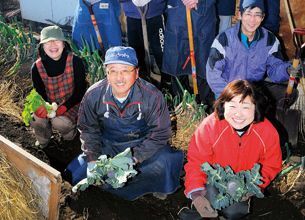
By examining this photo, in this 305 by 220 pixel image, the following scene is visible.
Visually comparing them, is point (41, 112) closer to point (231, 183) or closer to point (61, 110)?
point (61, 110)

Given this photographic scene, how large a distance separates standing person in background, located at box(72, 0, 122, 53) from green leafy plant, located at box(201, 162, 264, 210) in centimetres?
228

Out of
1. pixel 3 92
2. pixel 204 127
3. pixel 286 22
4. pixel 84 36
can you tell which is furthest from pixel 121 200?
pixel 286 22

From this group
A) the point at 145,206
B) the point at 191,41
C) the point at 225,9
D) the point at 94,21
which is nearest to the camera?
the point at 145,206

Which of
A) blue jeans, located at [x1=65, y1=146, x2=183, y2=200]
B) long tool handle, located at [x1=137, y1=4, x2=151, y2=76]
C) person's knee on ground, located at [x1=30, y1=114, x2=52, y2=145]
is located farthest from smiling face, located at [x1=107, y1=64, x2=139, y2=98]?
long tool handle, located at [x1=137, y1=4, x2=151, y2=76]

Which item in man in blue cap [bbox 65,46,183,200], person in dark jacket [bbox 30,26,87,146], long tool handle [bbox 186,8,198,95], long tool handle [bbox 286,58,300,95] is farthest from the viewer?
long tool handle [bbox 186,8,198,95]

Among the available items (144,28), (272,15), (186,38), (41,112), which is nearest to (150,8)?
(144,28)

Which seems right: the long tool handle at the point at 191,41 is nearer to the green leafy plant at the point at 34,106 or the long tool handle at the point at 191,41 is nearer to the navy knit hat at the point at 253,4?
the navy knit hat at the point at 253,4

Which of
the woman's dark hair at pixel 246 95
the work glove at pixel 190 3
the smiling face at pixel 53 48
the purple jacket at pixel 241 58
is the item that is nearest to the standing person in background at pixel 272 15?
the purple jacket at pixel 241 58

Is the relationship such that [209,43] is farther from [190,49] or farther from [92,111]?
[92,111]

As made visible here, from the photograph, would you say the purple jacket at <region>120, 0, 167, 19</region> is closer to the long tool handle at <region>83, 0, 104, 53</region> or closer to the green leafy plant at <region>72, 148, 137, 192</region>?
the long tool handle at <region>83, 0, 104, 53</region>

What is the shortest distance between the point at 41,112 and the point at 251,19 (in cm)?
180

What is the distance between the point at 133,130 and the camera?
277 cm

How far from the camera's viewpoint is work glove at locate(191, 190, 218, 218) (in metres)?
2.44

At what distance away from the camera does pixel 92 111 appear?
2.74m
